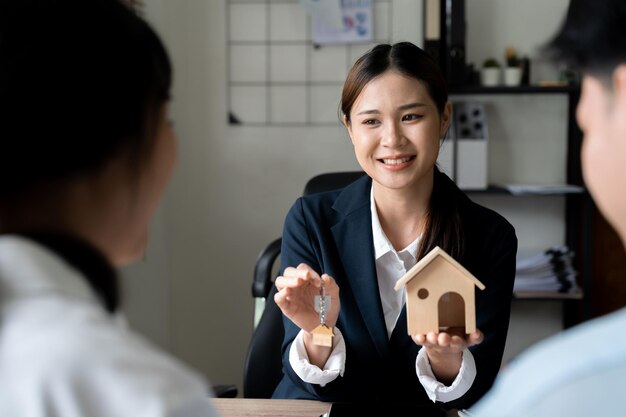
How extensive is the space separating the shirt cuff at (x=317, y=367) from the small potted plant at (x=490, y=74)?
1.62 metres

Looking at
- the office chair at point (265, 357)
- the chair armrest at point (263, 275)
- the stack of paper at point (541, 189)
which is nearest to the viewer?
the office chair at point (265, 357)

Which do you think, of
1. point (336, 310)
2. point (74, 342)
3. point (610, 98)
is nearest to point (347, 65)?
point (336, 310)

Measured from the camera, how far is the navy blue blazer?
1572 millimetres

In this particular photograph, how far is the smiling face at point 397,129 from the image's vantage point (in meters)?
1.64

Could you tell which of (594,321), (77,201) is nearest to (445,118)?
(594,321)

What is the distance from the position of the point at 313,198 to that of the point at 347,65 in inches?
52.1

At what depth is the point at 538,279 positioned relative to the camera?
2.87 metres

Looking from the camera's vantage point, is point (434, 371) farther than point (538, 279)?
No

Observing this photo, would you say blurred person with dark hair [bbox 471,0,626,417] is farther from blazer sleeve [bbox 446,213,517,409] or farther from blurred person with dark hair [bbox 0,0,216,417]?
blazer sleeve [bbox 446,213,517,409]

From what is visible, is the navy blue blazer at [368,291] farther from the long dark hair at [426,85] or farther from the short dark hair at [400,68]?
the short dark hair at [400,68]

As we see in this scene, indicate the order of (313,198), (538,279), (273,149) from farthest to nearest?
1. (273,149)
2. (538,279)
3. (313,198)

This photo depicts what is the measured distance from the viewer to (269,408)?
1362 millimetres

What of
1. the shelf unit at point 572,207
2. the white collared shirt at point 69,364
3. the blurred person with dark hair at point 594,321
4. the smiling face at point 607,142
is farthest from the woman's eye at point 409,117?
the shelf unit at point 572,207

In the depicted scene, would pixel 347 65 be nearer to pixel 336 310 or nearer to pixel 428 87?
pixel 428 87
